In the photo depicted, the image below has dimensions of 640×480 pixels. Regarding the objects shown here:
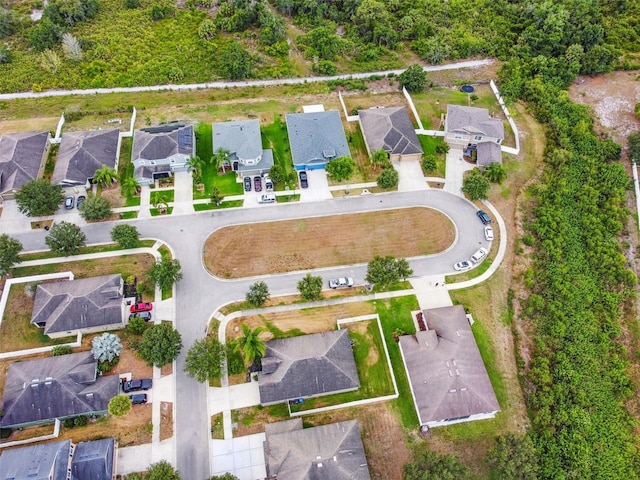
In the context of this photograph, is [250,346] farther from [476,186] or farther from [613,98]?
[613,98]

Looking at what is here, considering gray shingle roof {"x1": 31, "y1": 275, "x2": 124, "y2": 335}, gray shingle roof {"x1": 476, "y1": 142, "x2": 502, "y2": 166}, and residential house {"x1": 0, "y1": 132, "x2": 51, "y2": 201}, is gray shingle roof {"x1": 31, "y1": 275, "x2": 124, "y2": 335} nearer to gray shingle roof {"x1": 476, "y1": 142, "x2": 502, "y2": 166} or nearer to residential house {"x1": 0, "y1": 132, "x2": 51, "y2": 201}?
residential house {"x1": 0, "y1": 132, "x2": 51, "y2": 201}

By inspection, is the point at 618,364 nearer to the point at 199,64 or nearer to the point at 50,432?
the point at 50,432

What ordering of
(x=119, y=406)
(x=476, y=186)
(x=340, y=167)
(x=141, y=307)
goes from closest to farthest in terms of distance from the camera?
(x=119, y=406) → (x=141, y=307) → (x=476, y=186) → (x=340, y=167)

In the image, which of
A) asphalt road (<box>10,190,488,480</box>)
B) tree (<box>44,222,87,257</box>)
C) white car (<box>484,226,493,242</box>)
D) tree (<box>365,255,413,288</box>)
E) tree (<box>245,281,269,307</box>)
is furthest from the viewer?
white car (<box>484,226,493,242</box>)

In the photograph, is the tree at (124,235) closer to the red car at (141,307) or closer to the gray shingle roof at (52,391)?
the red car at (141,307)

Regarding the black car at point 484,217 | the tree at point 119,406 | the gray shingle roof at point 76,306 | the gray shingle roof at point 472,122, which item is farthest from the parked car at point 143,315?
the gray shingle roof at point 472,122

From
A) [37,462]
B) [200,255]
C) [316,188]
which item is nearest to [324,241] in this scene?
[316,188]

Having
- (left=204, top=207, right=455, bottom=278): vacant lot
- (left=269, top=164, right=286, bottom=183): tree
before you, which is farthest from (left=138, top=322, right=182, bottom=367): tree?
(left=269, top=164, right=286, bottom=183): tree
